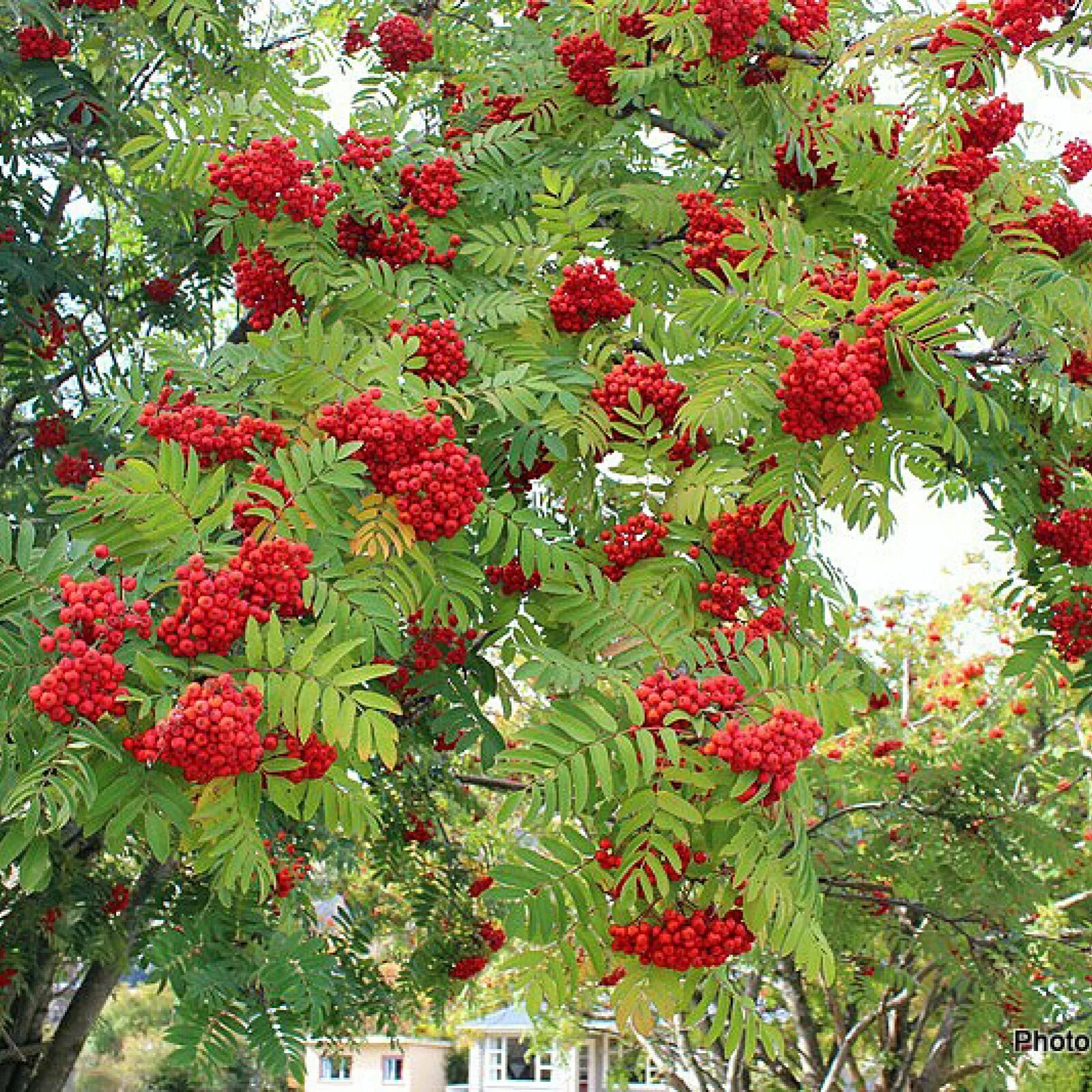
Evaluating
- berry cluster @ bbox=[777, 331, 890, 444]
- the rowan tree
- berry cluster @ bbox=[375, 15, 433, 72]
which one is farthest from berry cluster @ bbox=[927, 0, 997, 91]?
berry cluster @ bbox=[375, 15, 433, 72]

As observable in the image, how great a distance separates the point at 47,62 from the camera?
5.57 metres

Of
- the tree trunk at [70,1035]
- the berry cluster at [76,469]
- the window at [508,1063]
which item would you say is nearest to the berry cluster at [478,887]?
the tree trunk at [70,1035]

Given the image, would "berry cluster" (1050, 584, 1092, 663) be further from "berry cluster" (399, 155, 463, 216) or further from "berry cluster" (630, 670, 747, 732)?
"berry cluster" (399, 155, 463, 216)

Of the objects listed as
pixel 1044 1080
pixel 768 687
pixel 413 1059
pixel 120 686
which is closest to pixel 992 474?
pixel 768 687

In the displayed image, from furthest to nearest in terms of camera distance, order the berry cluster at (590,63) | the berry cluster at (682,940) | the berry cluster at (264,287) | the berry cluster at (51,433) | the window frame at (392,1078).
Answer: the window frame at (392,1078), the berry cluster at (51,433), the berry cluster at (590,63), the berry cluster at (264,287), the berry cluster at (682,940)

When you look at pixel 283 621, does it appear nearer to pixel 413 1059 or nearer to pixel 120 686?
pixel 120 686

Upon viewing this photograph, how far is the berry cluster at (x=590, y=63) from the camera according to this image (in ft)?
16.4

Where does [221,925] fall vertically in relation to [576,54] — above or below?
below

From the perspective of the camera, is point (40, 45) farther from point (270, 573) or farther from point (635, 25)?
point (270, 573)

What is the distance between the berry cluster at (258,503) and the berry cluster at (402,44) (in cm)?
411

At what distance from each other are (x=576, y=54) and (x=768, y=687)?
3.11 metres

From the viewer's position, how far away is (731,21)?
14.7 feet

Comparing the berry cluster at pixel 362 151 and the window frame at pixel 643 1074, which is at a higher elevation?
the berry cluster at pixel 362 151

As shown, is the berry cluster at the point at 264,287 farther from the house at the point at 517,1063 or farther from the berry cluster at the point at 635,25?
the house at the point at 517,1063
